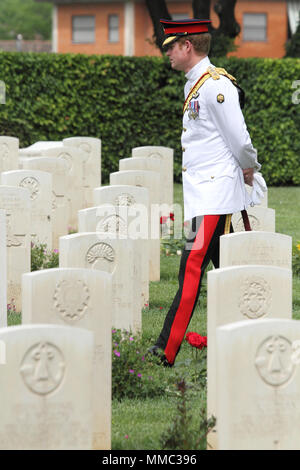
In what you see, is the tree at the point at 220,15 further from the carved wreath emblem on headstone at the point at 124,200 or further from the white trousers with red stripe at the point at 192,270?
the white trousers with red stripe at the point at 192,270

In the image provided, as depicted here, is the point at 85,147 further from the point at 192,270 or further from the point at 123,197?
the point at 192,270

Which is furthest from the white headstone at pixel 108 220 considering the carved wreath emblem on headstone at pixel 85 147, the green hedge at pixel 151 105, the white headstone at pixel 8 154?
the green hedge at pixel 151 105

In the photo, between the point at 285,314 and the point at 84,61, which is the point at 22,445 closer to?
the point at 285,314

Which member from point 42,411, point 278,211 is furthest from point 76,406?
point 278,211

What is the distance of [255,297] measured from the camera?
15.6ft

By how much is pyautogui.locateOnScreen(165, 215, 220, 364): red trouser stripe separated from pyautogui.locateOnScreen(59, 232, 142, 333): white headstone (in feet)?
1.56

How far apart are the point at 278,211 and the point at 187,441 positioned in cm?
1001

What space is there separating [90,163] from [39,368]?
394 inches

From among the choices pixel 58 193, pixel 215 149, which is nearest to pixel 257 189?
pixel 215 149

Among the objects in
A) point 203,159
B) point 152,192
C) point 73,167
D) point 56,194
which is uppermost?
point 73,167

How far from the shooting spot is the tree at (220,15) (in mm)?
19531

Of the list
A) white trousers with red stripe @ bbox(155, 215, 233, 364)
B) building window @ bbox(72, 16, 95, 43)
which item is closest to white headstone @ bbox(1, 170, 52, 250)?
white trousers with red stripe @ bbox(155, 215, 233, 364)

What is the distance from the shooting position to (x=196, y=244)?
5941 mm

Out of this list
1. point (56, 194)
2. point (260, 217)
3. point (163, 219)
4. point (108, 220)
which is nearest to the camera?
point (108, 220)
